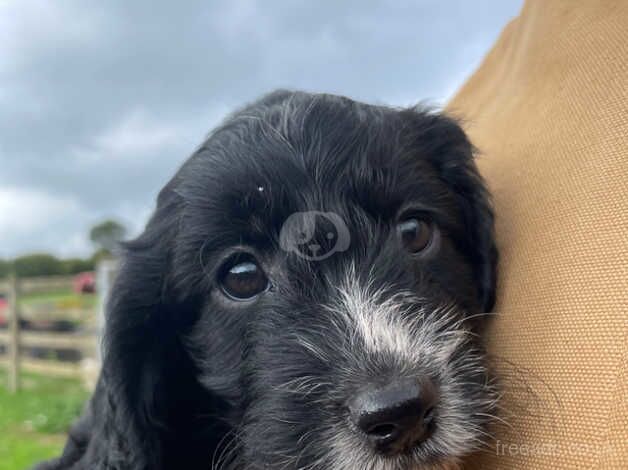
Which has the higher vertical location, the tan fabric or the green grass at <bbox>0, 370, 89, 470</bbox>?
the tan fabric

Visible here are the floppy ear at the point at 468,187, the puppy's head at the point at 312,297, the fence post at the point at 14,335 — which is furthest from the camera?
the fence post at the point at 14,335

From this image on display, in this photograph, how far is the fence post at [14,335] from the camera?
40.9ft

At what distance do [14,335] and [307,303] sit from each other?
12.6 m

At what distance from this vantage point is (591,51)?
1.90 m

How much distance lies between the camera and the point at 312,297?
5.88ft

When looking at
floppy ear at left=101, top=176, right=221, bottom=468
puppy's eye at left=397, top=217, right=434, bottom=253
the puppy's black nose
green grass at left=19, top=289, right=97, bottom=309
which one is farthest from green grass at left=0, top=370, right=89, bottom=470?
the puppy's black nose

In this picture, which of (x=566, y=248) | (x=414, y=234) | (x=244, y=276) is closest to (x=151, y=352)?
(x=244, y=276)

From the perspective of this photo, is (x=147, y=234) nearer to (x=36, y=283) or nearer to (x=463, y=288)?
(x=463, y=288)

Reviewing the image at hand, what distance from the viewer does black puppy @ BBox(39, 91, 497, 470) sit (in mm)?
1542

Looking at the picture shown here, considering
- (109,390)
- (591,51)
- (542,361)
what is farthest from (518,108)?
(109,390)

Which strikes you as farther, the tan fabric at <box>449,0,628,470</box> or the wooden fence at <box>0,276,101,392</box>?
the wooden fence at <box>0,276,101,392</box>

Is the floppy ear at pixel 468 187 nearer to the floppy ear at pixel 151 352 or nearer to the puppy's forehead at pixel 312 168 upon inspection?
the puppy's forehead at pixel 312 168

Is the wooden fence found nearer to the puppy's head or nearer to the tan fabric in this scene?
the puppy's head

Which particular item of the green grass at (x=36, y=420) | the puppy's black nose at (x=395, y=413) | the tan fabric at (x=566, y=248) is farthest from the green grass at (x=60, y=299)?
the puppy's black nose at (x=395, y=413)
